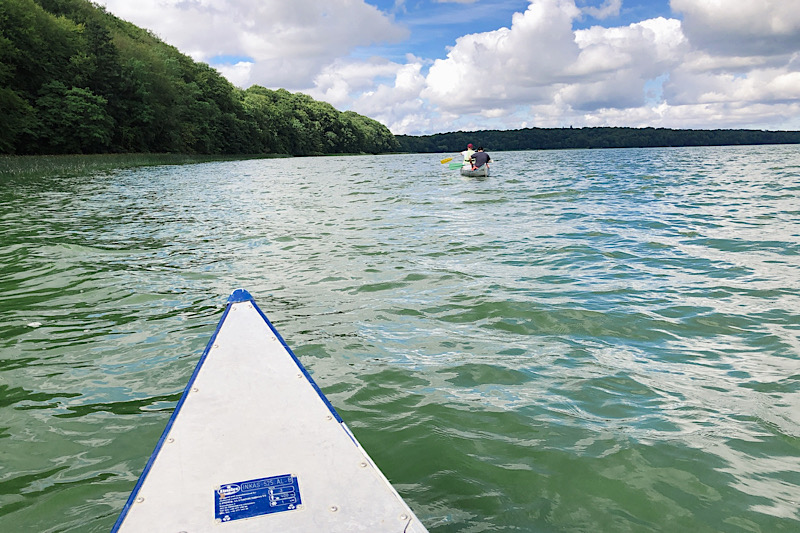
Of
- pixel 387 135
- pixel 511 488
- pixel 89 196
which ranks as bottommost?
pixel 511 488

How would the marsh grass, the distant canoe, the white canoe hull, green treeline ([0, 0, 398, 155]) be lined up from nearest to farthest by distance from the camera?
the white canoe hull < the distant canoe < the marsh grass < green treeline ([0, 0, 398, 155])

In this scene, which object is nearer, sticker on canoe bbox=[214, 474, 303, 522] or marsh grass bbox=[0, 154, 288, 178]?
sticker on canoe bbox=[214, 474, 303, 522]

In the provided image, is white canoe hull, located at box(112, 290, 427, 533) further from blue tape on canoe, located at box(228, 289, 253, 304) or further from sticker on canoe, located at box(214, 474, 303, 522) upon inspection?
blue tape on canoe, located at box(228, 289, 253, 304)

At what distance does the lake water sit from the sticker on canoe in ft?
3.03

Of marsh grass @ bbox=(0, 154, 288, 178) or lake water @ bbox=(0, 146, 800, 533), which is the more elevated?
marsh grass @ bbox=(0, 154, 288, 178)

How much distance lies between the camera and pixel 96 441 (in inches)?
159

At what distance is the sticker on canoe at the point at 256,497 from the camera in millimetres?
2561

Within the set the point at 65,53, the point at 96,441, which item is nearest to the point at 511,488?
the point at 96,441

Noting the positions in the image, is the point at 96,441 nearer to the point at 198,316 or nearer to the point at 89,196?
the point at 198,316

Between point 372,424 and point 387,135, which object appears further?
point 387,135

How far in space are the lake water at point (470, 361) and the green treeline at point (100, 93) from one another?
47419mm

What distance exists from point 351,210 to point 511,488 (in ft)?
50.0

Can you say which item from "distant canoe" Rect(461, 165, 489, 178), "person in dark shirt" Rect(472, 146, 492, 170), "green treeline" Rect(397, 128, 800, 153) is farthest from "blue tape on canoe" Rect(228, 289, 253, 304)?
"green treeline" Rect(397, 128, 800, 153)

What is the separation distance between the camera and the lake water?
347 centimetres
